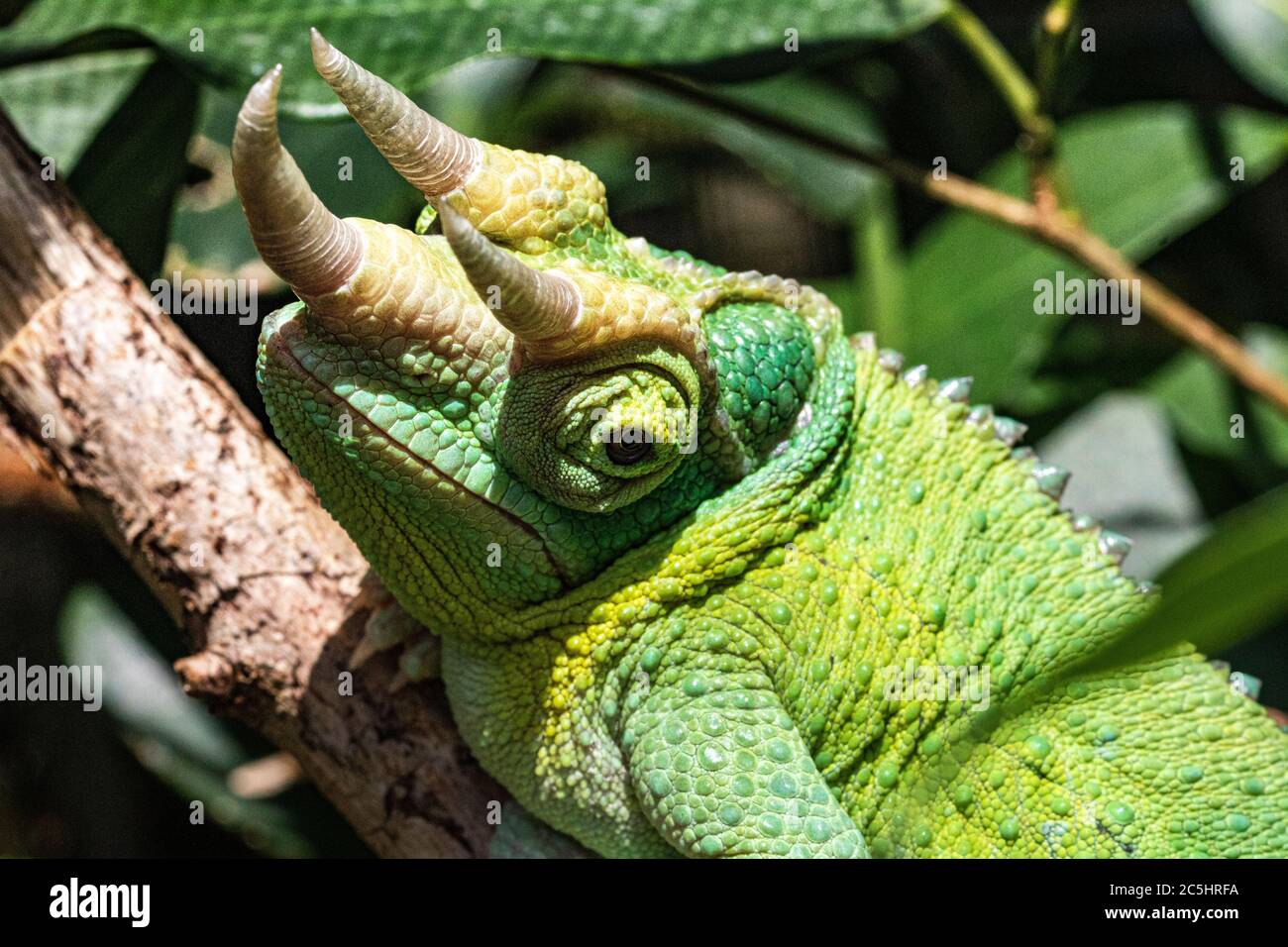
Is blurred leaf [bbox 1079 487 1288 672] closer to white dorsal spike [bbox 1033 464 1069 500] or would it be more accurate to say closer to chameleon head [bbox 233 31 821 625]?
chameleon head [bbox 233 31 821 625]

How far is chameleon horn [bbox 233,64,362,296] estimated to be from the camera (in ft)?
3.86

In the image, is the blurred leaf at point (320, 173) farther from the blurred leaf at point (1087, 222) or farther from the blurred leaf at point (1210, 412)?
the blurred leaf at point (1210, 412)

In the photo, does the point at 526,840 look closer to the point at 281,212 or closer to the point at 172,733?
the point at 281,212

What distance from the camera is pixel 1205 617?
2.11 feet

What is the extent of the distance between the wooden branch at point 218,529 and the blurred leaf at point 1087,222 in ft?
5.29

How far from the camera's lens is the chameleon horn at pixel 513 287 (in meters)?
1.23

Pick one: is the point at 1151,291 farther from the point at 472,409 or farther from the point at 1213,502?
the point at 472,409

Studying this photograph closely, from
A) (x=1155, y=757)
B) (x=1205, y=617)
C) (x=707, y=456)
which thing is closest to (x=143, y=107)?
(x=707, y=456)

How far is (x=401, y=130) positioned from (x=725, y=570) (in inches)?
27.1

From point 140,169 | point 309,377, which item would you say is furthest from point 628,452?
point 140,169

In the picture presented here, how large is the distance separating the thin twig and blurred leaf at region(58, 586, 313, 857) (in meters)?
2.06

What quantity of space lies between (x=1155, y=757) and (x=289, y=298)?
1.91m

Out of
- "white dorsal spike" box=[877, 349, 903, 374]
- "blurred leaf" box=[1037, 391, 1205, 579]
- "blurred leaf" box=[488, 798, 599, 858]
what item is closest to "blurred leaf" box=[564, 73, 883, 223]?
"blurred leaf" box=[1037, 391, 1205, 579]

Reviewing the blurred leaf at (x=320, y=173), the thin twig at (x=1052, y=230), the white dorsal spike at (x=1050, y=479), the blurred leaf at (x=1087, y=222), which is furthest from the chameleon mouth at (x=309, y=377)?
the blurred leaf at (x=1087, y=222)
